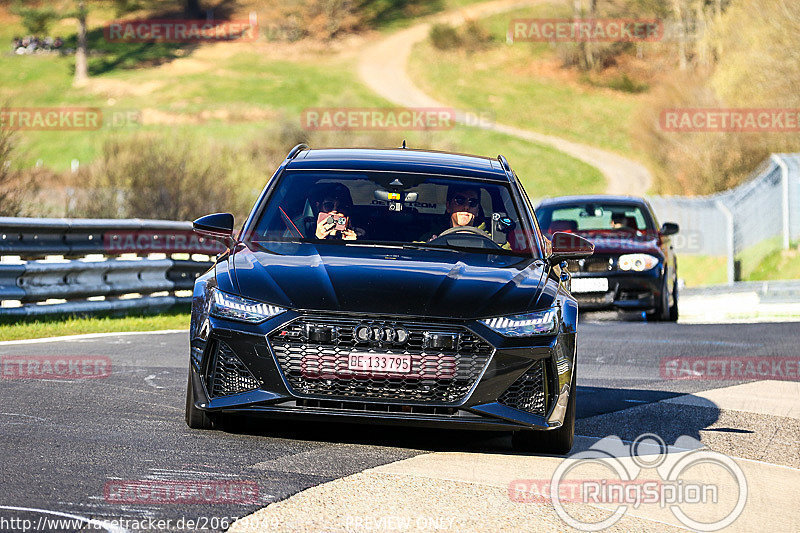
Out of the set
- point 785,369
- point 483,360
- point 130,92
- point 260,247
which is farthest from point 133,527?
point 130,92

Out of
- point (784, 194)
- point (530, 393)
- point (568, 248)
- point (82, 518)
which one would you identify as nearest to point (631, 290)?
point (568, 248)

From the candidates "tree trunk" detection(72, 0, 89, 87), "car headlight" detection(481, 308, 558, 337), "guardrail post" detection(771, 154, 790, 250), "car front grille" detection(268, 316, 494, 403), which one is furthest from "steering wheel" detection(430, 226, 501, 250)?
"tree trunk" detection(72, 0, 89, 87)

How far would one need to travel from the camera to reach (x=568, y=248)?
798 cm

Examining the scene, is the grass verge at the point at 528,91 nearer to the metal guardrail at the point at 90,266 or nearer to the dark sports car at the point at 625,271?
the dark sports car at the point at 625,271

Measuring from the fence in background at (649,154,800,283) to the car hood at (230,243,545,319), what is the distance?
20.3 meters

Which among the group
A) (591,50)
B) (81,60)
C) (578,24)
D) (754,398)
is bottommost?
(754,398)

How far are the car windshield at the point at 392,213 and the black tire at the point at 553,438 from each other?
1168 mm

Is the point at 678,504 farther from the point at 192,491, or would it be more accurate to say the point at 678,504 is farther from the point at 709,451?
the point at 192,491

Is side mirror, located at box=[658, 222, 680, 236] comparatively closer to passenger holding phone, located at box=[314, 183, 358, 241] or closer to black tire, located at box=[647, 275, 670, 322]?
black tire, located at box=[647, 275, 670, 322]

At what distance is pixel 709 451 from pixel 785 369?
5.04 metres

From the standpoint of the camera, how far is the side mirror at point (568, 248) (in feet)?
26.1

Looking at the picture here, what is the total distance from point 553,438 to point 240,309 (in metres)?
1.77

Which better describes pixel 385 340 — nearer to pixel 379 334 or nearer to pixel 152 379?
pixel 379 334

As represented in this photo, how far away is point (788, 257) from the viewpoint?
26.9 metres
